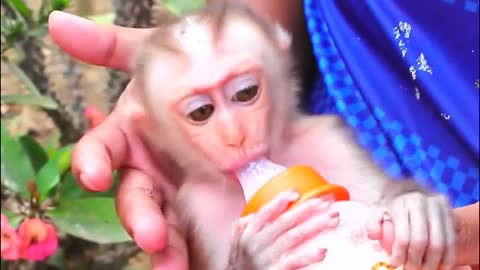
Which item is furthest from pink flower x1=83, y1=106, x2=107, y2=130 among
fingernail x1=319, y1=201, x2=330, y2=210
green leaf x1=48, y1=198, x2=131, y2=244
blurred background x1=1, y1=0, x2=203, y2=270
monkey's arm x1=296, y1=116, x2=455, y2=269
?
fingernail x1=319, y1=201, x2=330, y2=210

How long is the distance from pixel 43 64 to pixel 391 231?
727 mm

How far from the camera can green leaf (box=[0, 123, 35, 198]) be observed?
4.08 ft

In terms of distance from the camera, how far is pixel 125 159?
714 millimetres

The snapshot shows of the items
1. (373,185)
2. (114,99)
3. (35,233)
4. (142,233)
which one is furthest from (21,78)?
(373,185)

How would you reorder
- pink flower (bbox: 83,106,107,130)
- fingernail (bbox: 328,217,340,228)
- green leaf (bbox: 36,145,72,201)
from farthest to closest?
green leaf (bbox: 36,145,72,201) < pink flower (bbox: 83,106,107,130) < fingernail (bbox: 328,217,340,228)

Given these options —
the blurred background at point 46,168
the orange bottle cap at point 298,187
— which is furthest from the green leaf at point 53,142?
the orange bottle cap at point 298,187

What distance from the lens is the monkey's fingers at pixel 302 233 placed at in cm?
50

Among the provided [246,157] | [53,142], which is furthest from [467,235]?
[53,142]

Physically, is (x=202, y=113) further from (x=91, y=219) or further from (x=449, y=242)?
(x=91, y=219)

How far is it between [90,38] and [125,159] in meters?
0.10

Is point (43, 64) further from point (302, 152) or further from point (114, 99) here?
point (302, 152)

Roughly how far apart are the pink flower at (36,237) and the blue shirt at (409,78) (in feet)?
1.72

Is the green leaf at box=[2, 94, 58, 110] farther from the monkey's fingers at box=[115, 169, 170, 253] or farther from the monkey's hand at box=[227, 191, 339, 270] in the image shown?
the monkey's hand at box=[227, 191, 339, 270]

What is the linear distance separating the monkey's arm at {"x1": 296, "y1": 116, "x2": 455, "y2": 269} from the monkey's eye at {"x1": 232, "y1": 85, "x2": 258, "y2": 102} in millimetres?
70
